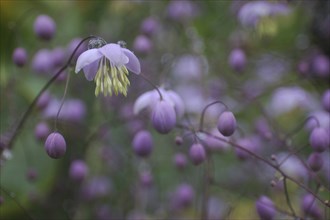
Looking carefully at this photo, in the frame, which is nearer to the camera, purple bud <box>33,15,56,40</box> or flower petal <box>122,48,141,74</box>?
flower petal <box>122,48,141,74</box>

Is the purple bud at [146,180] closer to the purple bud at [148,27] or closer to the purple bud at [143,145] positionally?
the purple bud at [143,145]

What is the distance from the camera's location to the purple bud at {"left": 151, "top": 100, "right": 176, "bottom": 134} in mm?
750

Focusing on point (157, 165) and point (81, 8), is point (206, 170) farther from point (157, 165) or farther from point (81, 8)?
point (81, 8)

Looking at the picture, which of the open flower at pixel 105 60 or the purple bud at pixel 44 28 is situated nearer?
the open flower at pixel 105 60

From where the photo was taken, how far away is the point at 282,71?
1319mm

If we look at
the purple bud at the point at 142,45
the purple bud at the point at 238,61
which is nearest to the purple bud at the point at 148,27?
the purple bud at the point at 142,45

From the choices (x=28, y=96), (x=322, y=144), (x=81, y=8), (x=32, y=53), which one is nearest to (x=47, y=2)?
(x=81, y=8)

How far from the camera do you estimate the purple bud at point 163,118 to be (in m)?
0.75

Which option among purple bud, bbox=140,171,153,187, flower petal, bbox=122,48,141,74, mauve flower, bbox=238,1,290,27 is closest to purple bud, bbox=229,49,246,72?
mauve flower, bbox=238,1,290,27

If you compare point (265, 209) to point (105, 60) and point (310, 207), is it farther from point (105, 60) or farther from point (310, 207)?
point (105, 60)

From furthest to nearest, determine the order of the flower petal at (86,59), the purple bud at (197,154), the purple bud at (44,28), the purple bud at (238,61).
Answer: the purple bud at (238,61), the purple bud at (44,28), the purple bud at (197,154), the flower petal at (86,59)

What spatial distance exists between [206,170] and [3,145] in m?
0.31

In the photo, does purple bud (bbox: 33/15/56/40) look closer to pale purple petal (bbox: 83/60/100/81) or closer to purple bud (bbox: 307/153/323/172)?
pale purple petal (bbox: 83/60/100/81)

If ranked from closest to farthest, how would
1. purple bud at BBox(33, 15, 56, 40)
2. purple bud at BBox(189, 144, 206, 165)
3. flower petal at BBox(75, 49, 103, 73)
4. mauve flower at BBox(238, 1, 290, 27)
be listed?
flower petal at BBox(75, 49, 103, 73) → purple bud at BBox(189, 144, 206, 165) → purple bud at BBox(33, 15, 56, 40) → mauve flower at BBox(238, 1, 290, 27)
